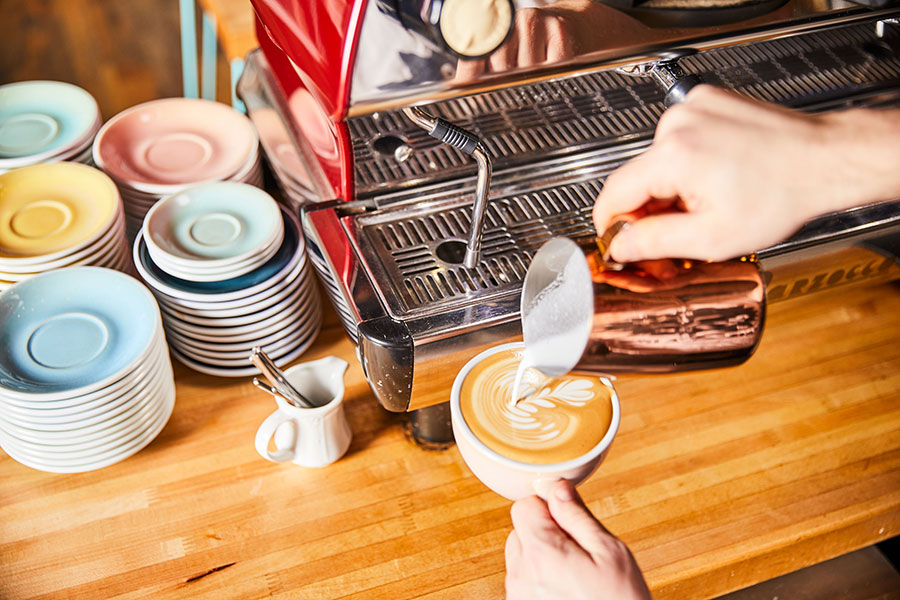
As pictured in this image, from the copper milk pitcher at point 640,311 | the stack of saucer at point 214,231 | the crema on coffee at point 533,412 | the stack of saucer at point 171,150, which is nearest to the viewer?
the copper milk pitcher at point 640,311

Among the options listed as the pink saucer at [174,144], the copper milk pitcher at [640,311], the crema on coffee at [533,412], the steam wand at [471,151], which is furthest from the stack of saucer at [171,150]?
the copper milk pitcher at [640,311]

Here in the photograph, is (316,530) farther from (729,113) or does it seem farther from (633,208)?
(729,113)

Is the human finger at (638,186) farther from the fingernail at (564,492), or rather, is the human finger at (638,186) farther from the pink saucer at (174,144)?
the pink saucer at (174,144)

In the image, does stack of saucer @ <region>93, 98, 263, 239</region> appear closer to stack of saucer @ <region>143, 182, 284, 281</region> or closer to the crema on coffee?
stack of saucer @ <region>143, 182, 284, 281</region>

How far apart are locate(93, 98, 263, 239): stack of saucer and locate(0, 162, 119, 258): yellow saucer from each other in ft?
0.19

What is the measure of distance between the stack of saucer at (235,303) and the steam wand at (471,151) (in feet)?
0.84

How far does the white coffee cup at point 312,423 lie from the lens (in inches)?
38.3

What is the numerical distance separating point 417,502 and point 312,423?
0.55 feet

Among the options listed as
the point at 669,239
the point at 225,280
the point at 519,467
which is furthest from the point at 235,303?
the point at 669,239

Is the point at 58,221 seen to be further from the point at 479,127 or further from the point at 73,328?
the point at 479,127

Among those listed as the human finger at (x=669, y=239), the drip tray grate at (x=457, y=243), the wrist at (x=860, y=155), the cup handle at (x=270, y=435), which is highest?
the wrist at (x=860, y=155)

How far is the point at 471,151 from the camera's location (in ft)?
2.97

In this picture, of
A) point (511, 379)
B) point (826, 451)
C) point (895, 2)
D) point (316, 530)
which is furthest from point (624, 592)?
point (895, 2)

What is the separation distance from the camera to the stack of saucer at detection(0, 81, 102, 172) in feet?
4.05
